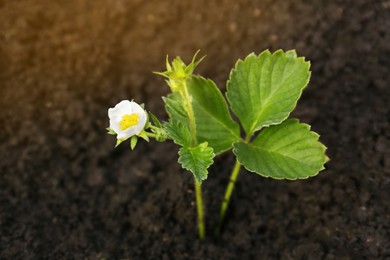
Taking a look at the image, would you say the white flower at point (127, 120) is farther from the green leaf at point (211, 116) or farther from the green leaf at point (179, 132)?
the green leaf at point (211, 116)

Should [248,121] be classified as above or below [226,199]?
above

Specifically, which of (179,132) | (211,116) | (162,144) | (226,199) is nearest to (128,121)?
(179,132)

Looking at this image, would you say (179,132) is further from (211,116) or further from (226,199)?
(226,199)

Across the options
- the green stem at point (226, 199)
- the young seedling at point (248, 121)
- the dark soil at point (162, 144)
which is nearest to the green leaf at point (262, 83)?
the young seedling at point (248, 121)

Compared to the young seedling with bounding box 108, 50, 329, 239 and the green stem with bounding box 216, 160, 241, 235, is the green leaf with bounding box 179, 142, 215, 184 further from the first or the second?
the green stem with bounding box 216, 160, 241, 235

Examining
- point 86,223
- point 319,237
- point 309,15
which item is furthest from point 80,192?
point 309,15

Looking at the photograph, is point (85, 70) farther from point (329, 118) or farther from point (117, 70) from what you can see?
point (329, 118)
